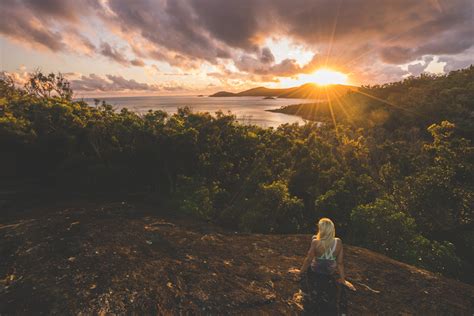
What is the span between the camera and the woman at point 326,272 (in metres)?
5.48

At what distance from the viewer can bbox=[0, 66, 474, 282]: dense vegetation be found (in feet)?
34.9

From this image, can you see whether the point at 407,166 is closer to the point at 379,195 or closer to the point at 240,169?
the point at 379,195

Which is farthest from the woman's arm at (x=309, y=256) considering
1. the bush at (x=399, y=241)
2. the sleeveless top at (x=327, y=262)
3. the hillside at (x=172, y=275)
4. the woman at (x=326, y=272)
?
the bush at (x=399, y=241)

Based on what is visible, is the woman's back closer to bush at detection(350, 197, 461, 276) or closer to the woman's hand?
the woman's hand

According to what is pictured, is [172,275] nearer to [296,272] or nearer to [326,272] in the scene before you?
[296,272]

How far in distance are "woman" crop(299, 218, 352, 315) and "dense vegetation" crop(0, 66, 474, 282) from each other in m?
4.72

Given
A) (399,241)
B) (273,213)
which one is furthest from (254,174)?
(399,241)

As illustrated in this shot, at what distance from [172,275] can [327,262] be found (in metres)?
3.59

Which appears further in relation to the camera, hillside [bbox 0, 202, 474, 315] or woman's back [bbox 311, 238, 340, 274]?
woman's back [bbox 311, 238, 340, 274]

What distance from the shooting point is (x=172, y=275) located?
20.4 ft

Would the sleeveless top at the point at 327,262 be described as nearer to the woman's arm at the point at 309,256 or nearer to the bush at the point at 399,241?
the woman's arm at the point at 309,256

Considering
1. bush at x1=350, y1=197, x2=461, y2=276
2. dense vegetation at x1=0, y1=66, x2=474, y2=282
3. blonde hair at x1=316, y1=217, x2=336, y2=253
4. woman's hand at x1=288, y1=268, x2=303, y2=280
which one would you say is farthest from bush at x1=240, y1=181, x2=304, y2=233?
blonde hair at x1=316, y1=217, x2=336, y2=253

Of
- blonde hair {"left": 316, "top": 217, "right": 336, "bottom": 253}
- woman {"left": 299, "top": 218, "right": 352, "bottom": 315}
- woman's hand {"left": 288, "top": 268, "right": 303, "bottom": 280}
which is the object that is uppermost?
blonde hair {"left": 316, "top": 217, "right": 336, "bottom": 253}

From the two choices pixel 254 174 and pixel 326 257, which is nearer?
pixel 326 257
